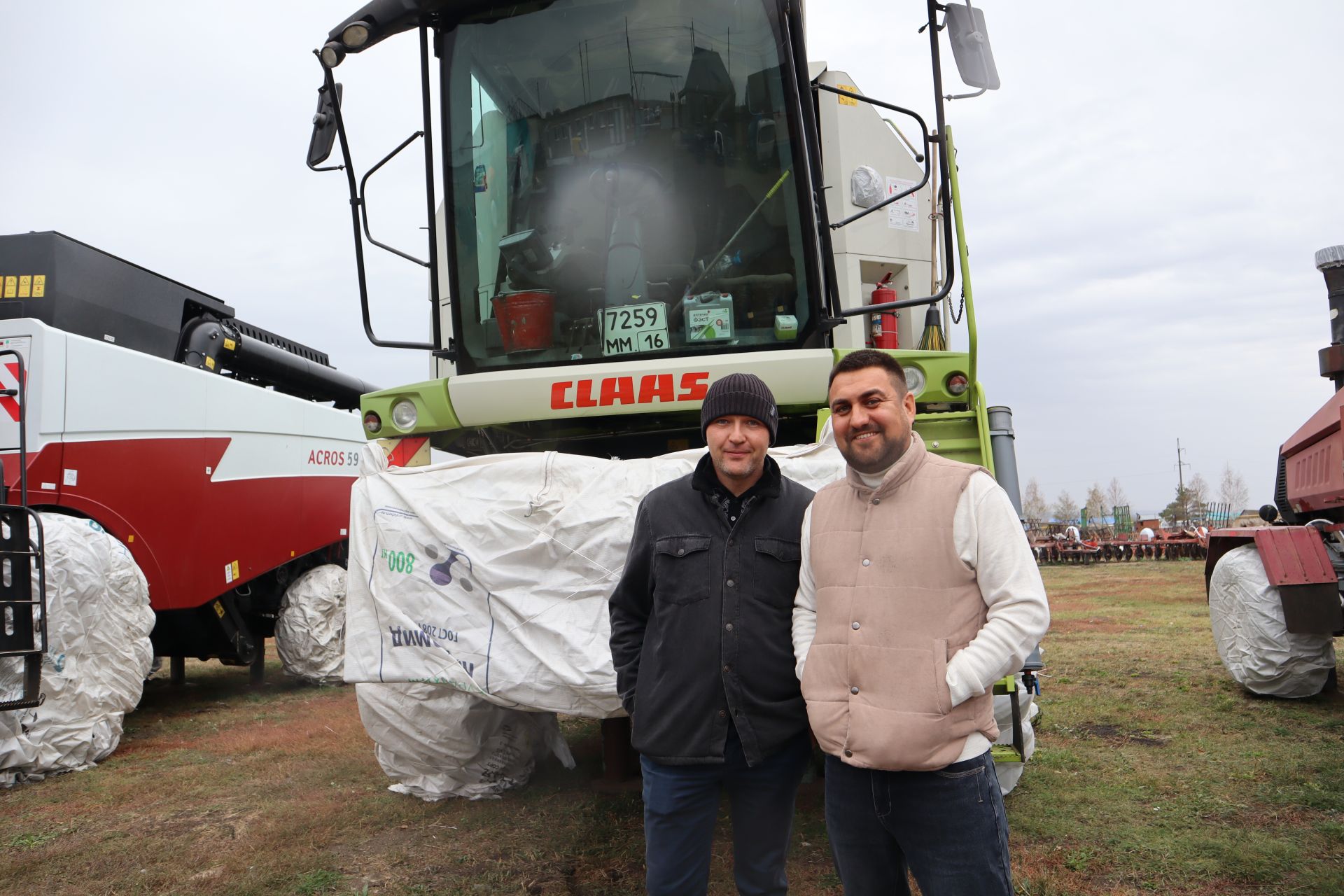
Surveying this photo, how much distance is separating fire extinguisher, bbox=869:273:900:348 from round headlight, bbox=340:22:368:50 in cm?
258

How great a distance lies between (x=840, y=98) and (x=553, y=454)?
2.30m

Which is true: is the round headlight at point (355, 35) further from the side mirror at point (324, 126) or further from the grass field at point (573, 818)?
the grass field at point (573, 818)

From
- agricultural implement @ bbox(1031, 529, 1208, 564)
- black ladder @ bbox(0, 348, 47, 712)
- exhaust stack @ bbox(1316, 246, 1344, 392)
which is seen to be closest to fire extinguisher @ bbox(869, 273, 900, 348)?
exhaust stack @ bbox(1316, 246, 1344, 392)

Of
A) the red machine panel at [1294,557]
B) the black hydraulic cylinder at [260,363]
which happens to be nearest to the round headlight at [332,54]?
the black hydraulic cylinder at [260,363]

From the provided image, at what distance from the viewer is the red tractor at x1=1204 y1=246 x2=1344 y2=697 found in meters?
5.65

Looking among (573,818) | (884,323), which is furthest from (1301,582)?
(573,818)

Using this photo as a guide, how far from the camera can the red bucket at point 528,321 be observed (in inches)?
173

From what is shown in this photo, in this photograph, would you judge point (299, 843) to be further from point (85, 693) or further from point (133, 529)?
point (133, 529)

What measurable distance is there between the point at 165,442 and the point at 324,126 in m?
3.33

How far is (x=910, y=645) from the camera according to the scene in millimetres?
1995

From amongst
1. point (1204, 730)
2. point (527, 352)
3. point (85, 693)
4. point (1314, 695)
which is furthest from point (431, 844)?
point (1314, 695)

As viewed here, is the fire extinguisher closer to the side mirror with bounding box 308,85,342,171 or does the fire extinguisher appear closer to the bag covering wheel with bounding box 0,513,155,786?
the side mirror with bounding box 308,85,342,171

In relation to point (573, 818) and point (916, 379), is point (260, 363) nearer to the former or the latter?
point (573, 818)

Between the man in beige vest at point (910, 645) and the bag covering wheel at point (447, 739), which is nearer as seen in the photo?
the man in beige vest at point (910, 645)
